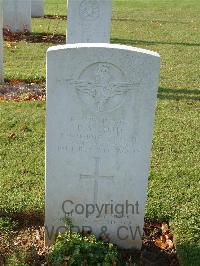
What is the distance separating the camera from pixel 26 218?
4.48 metres

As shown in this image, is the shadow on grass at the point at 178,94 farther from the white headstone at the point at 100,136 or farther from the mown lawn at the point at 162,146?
the white headstone at the point at 100,136

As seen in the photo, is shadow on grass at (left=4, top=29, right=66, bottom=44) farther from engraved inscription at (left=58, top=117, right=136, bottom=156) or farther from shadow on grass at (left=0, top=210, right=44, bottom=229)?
engraved inscription at (left=58, top=117, right=136, bottom=156)

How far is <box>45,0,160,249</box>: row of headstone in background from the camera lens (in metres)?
3.58

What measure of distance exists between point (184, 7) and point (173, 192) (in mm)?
19606

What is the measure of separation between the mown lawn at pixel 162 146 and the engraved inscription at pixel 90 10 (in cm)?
137

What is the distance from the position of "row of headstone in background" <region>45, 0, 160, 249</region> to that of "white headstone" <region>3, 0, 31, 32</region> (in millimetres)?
10788

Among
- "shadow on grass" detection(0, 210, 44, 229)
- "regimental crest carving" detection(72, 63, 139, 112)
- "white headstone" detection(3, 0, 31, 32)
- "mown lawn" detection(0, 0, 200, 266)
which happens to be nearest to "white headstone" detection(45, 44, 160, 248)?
"regimental crest carving" detection(72, 63, 139, 112)

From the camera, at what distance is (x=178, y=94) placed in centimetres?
848

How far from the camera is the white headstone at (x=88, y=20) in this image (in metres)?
9.02

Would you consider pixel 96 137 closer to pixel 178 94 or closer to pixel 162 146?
pixel 162 146

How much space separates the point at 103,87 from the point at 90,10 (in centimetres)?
571

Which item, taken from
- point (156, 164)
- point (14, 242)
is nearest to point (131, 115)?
point (14, 242)

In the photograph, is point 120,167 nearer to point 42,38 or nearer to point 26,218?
point 26,218

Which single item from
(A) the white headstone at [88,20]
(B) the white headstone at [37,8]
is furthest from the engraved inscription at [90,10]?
(B) the white headstone at [37,8]
